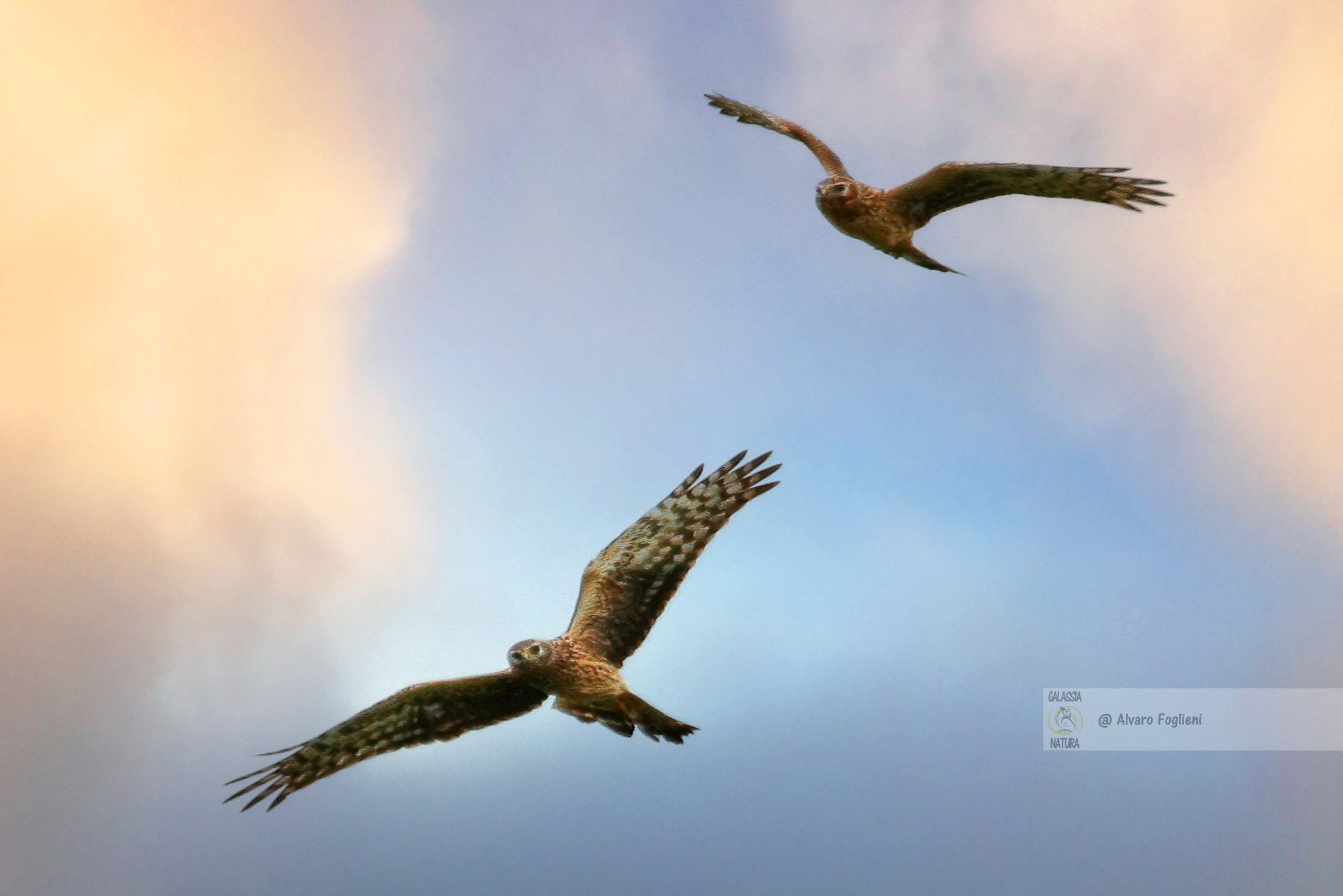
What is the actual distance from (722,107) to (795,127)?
54.5 inches

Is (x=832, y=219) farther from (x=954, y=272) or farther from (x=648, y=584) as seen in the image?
(x=648, y=584)

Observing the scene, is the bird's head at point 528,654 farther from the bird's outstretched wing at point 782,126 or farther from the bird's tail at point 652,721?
the bird's outstretched wing at point 782,126

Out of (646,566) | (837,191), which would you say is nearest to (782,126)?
(837,191)

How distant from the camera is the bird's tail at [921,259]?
16.0m

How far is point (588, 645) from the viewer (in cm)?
1372

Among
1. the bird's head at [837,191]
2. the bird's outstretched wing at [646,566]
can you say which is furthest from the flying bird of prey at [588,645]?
the bird's head at [837,191]

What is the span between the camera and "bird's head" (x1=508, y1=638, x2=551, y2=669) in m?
13.2

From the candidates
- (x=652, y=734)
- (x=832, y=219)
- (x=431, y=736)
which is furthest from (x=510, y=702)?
(x=832, y=219)

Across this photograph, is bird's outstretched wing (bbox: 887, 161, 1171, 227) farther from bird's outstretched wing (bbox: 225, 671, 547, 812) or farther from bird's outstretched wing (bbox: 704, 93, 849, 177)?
bird's outstretched wing (bbox: 225, 671, 547, 812)

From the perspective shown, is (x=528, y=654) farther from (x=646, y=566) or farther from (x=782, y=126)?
(x=782, y=126)

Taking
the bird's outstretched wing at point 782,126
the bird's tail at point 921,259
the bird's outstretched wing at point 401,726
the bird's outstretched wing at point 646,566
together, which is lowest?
the bird's outstretched wing at point 401,726

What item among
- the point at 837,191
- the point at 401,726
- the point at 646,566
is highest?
the point at 837,191

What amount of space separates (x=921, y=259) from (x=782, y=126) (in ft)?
10.9

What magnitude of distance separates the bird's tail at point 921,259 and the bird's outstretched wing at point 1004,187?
302 millimetres
